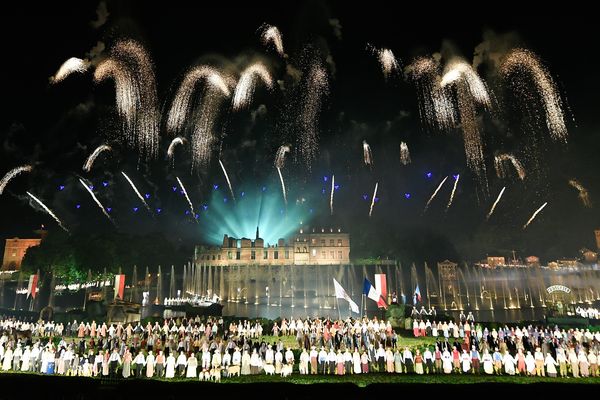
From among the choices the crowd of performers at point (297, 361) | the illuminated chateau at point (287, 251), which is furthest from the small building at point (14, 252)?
the crowd of performers at point (297, 361)

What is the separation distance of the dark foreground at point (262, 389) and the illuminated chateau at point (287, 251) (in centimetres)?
7889

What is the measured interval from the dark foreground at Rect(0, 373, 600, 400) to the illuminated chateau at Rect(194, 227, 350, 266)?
78886 millimetres

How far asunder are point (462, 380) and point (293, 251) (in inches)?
3153

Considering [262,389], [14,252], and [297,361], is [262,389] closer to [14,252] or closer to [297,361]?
[297,361]

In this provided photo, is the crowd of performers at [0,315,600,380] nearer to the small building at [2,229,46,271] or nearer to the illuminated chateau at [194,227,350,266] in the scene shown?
the illuminated chateau at [194,227,350,266]

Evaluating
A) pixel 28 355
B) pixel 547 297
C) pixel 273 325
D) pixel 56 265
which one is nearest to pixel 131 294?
pixel 56 265

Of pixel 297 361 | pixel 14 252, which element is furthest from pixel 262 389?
pixel 14 252

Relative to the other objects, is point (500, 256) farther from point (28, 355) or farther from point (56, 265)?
point (28, 355)

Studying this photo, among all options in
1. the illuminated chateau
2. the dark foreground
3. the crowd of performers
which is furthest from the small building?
the dark foreground

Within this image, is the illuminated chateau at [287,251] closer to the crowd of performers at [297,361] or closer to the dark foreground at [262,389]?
the crowd of performers at [297,361]

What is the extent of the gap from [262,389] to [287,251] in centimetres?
8261

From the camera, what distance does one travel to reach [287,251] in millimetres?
92938

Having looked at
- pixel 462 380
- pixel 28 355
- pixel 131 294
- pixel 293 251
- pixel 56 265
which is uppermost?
pixel 293 251

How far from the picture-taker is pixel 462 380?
1332 centimetres
